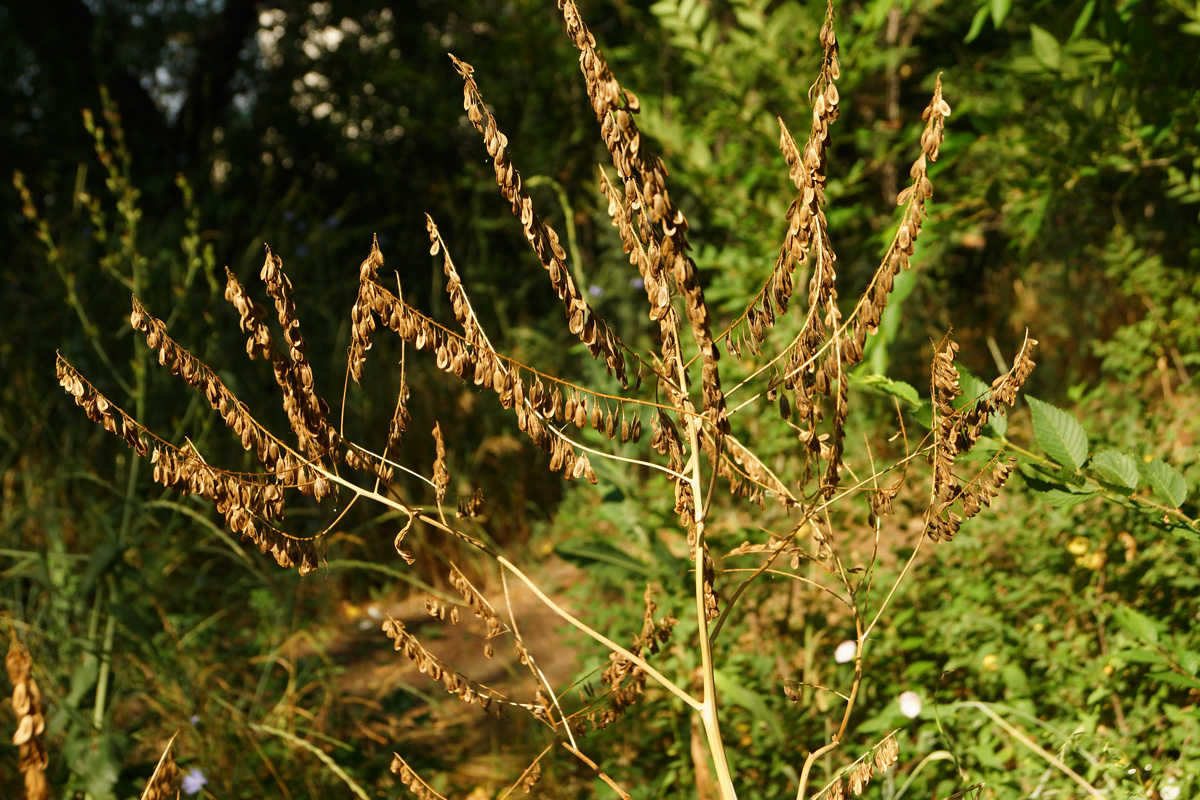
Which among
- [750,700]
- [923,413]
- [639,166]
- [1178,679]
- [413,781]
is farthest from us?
[750,700]

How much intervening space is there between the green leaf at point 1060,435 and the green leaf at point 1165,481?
0.10m

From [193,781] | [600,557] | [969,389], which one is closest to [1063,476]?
[969,389]

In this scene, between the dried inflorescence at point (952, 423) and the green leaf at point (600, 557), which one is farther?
the green leaf at point (600, 557)

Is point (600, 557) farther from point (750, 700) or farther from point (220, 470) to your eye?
point (220, 470)

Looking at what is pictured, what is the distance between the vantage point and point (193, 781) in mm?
2076

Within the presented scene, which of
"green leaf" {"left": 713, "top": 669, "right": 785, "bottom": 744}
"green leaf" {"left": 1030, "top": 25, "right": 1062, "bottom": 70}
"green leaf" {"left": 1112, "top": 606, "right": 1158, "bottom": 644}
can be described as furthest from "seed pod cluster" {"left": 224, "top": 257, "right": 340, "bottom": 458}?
"green leaf" {"left": 1030, "top": 25, "right": 1062, "bottom": 70}

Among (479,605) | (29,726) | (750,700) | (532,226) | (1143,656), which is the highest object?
(532,226)

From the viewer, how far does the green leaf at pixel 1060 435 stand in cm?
122

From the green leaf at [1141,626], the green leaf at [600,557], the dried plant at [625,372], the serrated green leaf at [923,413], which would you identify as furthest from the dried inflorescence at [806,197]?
the green leaf at [600,557]

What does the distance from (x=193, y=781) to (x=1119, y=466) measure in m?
1.97

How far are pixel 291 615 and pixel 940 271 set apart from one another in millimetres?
3549

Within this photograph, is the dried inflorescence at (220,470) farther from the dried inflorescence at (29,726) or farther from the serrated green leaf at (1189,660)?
the serrated green leaf at (1189,660)

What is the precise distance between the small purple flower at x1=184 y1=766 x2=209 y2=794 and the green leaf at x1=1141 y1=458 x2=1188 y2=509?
1.94m

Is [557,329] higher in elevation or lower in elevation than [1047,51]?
lower
